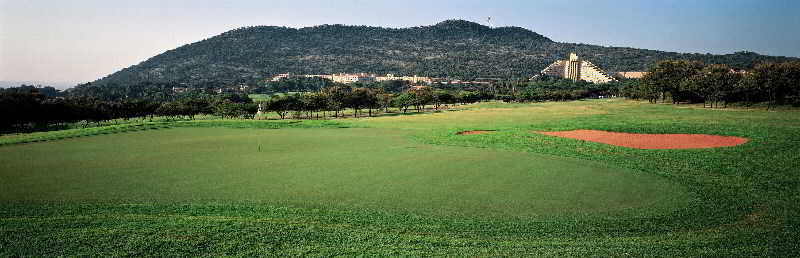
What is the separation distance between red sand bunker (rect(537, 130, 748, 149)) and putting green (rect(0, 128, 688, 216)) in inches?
434

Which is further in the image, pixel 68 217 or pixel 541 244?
pixel 68 217

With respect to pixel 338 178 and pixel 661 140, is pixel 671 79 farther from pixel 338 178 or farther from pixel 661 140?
pixel 338 178

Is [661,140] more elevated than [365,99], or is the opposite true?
[365,99]

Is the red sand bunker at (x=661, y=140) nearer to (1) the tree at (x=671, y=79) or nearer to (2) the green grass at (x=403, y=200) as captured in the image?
(2) the green grass at (x=403, y=200)

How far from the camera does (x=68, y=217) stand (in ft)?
47.2

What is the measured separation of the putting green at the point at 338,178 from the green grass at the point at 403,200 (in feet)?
0.39

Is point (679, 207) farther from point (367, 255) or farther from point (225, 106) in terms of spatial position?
point (225, 106)

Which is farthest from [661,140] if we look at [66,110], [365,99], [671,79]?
[66,110]

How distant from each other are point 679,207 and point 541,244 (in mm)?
7166

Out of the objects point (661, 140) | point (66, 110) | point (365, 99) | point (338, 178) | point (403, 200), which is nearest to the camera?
point (403, 200)

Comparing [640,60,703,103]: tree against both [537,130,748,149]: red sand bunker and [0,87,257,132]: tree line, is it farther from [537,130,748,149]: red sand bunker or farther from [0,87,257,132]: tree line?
[0,87,257,132]: tree line

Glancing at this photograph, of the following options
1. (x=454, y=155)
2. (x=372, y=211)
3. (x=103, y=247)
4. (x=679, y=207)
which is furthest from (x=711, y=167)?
(x=103, y=247)

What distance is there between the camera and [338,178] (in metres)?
20.6

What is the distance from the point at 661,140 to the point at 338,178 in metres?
27.9
